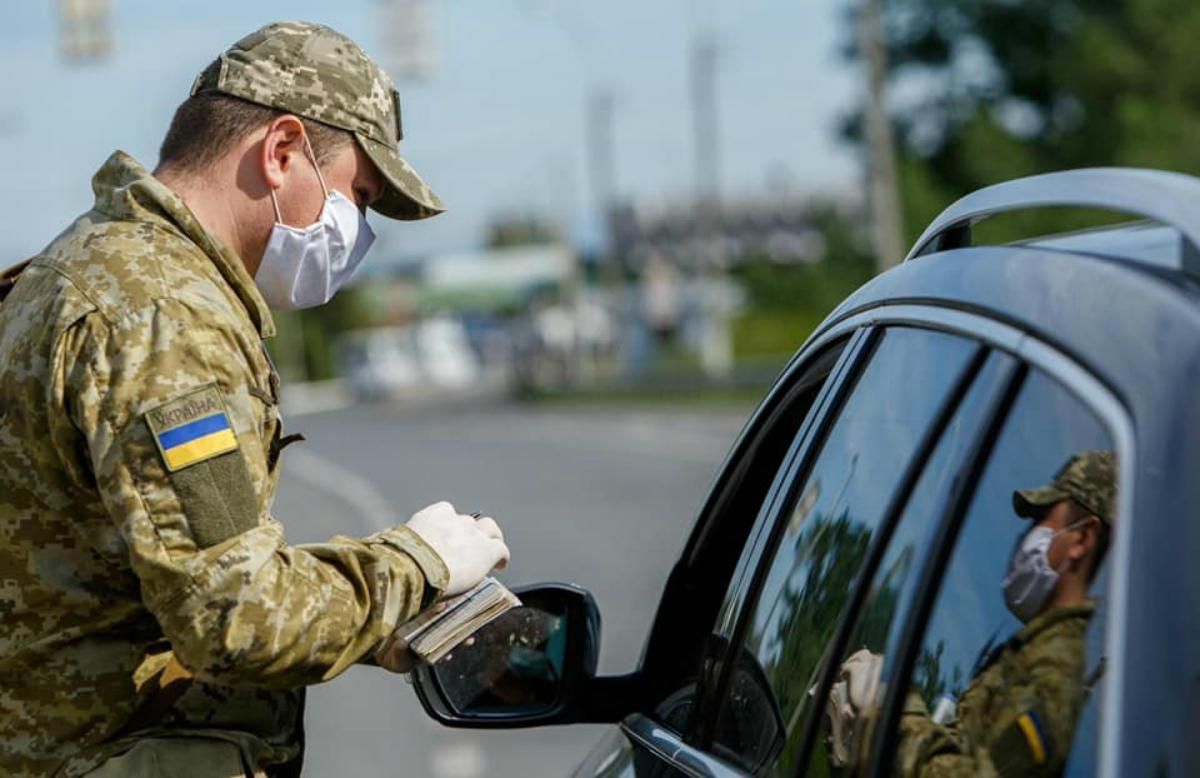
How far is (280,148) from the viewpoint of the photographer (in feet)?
9.43

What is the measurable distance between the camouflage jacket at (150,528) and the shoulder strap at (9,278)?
15 cm

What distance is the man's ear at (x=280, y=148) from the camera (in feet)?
9.36

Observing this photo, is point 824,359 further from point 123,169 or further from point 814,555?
point 123,169

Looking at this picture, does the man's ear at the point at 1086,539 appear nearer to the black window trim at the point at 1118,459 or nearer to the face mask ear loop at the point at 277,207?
the black window trim at the point at 1118,459

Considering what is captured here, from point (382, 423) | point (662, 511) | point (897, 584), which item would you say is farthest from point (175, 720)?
point (382, 423)

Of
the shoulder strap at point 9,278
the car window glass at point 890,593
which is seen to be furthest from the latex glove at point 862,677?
the shoulder strap at point 9,278

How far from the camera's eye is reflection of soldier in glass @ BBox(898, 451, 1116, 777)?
5.41 feet

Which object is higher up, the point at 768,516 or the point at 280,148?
the point at 280,148

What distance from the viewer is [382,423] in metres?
50.3

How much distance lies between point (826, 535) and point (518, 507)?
1837 centimetres

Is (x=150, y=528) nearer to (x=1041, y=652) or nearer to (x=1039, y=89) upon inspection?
(x=1041, y=652)

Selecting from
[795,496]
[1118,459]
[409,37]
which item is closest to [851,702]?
[795,496]

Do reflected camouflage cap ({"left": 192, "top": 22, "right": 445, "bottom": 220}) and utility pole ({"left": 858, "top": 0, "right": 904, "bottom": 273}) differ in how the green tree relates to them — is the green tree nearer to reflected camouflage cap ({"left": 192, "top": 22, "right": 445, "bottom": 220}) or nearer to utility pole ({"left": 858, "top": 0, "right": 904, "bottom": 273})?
utility pole ({"left": 858, "top": 0, "right": 904, "bottom": 273})

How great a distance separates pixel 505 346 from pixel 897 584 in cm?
10155
